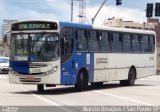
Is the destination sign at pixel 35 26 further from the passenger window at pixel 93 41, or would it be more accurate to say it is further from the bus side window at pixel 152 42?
the bus side window at pixel 152 42

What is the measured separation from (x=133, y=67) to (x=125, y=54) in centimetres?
144

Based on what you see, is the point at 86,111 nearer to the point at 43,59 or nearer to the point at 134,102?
the point at 134,102

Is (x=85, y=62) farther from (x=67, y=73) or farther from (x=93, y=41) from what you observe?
(x=67, y=73)

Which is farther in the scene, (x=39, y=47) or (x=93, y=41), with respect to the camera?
(x=93, y=41)

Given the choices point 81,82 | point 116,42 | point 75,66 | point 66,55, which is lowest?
point 81,82

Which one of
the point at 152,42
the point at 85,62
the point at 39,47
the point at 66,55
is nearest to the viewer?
the point at 39,47

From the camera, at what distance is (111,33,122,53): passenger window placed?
2839 cm

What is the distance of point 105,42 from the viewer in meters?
27.4

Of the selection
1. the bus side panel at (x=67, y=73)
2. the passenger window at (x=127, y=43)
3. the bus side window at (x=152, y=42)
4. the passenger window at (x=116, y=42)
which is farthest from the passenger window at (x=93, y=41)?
the bus side window at (x=152, y=42)

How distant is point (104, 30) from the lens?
27422 mm

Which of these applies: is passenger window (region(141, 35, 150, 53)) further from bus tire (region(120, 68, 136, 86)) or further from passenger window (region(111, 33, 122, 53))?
passenger window (region(111, 33, 122, 53))

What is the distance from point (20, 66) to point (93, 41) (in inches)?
169

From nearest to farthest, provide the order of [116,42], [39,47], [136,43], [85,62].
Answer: [39,47], [85,62], [116,42], [136,43]

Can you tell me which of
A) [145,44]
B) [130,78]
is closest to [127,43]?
[130,78]
